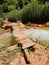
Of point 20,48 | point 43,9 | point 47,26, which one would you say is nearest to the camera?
point 20,48

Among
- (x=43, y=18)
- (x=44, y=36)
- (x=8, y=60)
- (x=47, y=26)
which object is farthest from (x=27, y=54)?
(x=43, y=18)

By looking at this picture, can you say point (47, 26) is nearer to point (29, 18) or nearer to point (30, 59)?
point (29, 18)

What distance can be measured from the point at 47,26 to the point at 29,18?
281 centimetres

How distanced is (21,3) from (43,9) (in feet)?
28.5

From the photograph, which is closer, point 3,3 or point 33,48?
point 33,48

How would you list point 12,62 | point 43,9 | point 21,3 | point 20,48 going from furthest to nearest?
1. point 21,3
2. point 43,9
3. point 20,48
4. point 12,62

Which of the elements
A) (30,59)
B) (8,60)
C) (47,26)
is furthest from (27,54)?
(47,26)

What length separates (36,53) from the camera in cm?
809

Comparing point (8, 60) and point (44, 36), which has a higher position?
point (8, 60)

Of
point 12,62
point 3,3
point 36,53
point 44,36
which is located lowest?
point 3,3

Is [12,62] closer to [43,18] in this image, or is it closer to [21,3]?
[43,18]

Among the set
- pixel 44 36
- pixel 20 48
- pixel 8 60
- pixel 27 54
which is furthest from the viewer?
pixel 44 36

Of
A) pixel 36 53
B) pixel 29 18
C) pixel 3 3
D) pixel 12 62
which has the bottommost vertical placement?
pixel 3 3

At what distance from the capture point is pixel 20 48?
27.0 ft
